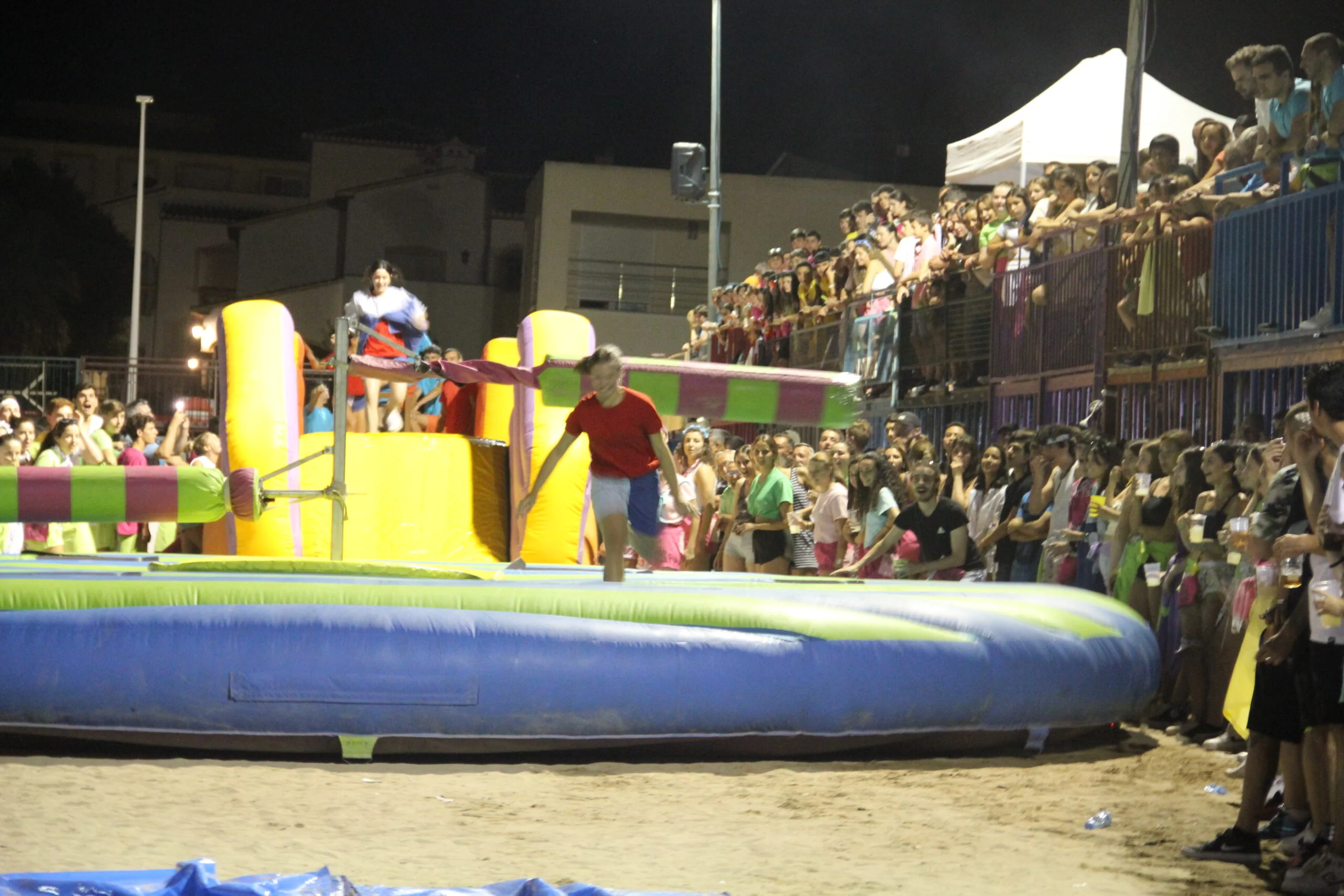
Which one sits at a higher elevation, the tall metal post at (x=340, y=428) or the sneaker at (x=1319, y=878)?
the tall metal post at (x=340, y=428)

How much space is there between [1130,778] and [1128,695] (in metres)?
0.88

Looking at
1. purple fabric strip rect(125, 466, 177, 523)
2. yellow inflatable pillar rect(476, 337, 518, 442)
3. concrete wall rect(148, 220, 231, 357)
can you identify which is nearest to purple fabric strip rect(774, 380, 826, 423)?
yellow inflatable pillar rect(476, 337, 518, 442)

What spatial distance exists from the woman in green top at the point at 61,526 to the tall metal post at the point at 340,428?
3.47m

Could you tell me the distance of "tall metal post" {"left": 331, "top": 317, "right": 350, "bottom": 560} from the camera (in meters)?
7.63

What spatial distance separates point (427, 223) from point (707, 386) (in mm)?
32026

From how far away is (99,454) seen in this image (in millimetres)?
11586

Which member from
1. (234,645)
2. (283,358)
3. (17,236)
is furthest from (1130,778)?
(17,236)

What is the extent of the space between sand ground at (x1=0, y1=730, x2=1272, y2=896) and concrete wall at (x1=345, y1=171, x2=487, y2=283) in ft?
111

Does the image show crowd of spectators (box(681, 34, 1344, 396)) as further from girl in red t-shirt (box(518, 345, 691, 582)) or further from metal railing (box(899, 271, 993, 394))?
girl in red t-shirt (box(518, 345, 691, 582))

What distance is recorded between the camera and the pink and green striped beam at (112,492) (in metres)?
7.38

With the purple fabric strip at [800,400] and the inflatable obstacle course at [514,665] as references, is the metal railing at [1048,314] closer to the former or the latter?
the purple fabric strip at [800,400]

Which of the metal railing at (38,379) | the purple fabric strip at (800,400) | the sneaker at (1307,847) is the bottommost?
the sneaker at (1307,847)

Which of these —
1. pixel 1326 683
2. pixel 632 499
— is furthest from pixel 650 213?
pixel 1326 683

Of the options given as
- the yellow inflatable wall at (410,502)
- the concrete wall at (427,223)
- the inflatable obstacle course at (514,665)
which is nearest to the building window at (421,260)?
the concrete wall at (427,223)
